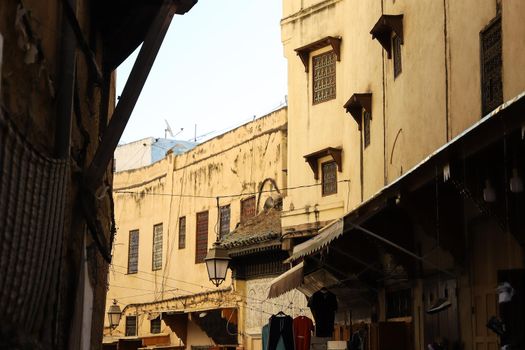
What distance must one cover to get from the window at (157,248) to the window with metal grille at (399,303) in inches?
613

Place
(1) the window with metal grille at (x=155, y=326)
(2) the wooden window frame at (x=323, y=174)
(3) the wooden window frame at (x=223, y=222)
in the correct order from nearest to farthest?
1. (2) the wooden window frame at (x=323, y=174)
2. (3) the wooden window frame at (x=223, y=222)
3. (1) the window with metal grille at (x=155, y=326)

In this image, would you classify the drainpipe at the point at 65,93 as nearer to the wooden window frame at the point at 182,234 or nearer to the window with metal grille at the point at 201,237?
the window with metal grille at the point at 201,237

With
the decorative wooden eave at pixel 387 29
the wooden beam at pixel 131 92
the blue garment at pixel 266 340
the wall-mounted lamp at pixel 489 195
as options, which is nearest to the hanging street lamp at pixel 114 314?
the blue garment at pixel 266 340

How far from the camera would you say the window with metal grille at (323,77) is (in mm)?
20219

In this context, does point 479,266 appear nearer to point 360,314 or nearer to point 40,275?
point 40,275

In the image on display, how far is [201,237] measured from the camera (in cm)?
2748

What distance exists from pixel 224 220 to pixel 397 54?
38.4ft

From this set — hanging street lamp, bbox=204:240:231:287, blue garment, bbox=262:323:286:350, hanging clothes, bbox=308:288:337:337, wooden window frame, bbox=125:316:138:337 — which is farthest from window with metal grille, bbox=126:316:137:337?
hanging clothes, bbox=308:288:337:337

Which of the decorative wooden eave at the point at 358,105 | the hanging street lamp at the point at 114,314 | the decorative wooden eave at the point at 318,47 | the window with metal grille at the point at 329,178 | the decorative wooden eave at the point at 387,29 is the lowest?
the hanging street lamp at the point at 114,314

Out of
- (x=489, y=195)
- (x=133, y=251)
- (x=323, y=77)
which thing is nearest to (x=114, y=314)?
(x=133, y=251)

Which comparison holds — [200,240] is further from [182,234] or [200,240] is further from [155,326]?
[155,326]

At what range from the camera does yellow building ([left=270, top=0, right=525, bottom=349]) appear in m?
9.25

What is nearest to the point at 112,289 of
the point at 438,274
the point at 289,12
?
the point at 289,12

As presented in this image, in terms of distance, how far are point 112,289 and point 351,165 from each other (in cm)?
1655
